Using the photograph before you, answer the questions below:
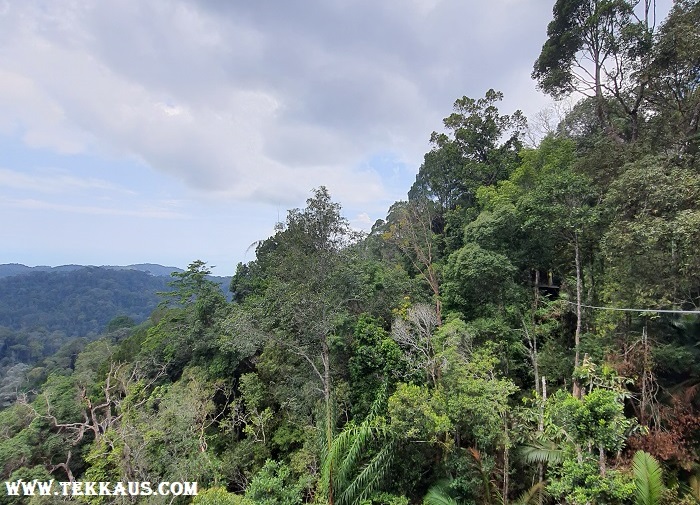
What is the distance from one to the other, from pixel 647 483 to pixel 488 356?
3850 mm

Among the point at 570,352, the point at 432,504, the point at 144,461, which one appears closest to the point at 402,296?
the point at 570,352

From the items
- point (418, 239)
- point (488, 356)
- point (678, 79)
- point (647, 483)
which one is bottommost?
point (647, 483)

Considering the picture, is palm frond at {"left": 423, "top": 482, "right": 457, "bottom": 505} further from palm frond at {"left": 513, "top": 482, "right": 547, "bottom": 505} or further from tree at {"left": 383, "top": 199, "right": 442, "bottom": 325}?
tree at {"left": 383, "top": 199, "right": 442, "bottom": 325}

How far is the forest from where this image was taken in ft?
20.6

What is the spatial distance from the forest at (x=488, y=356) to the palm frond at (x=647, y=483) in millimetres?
23

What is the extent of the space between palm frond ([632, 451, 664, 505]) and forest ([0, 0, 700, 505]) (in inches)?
0.9

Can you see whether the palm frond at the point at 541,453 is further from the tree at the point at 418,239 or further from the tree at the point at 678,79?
the tree at the point at 418,239

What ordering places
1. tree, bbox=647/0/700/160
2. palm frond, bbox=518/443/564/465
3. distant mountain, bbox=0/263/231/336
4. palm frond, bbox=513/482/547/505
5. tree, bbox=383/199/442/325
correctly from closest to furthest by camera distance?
1. palm frond, bbox=518/443/564/465
2. palm frond, bbox=513/482/547/505
3. tree, bbox=647/0/700/160
4. tree, bbox=383/199/442/325
5. distant mountain, bbox=0/263/231/336

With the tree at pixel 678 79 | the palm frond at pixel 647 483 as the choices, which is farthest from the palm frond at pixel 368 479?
the tree at pixel 678 79

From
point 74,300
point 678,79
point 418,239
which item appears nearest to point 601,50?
point 678,79

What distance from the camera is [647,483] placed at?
4.90m

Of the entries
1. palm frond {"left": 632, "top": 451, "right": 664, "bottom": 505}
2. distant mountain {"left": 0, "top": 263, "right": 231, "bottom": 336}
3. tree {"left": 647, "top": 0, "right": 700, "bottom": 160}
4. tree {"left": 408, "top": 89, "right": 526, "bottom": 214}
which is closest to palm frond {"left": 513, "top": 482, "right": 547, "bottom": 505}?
palm frond {"left": 632, "top": 451, "right": 664, "bottom": 505}

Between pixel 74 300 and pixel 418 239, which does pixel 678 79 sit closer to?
pixel 418 239

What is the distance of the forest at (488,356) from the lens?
6.29m
